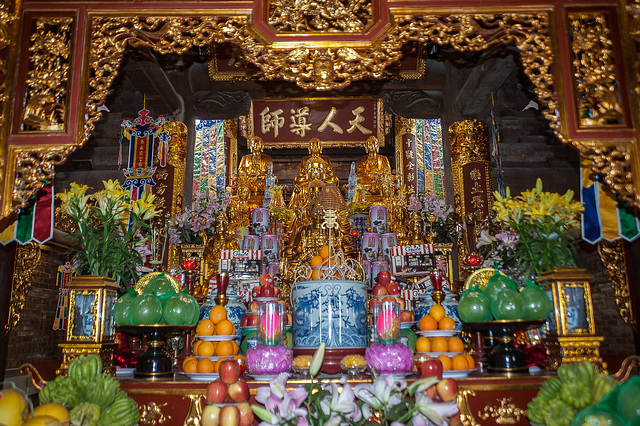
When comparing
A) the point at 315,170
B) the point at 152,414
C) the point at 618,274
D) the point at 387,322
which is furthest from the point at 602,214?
the point at 315,170

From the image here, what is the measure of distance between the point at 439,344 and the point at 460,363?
0.41ft

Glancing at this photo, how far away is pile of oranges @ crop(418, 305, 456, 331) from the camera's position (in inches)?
87.9

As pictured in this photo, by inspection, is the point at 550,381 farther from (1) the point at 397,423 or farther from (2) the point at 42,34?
(2) the point at 42,34

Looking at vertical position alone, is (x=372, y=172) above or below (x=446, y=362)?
above

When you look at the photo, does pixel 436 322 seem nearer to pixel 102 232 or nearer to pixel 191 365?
pixel 191 365

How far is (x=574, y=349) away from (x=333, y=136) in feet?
15.0

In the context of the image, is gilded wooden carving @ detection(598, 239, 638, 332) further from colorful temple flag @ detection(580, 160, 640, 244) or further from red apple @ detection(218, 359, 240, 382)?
red apple @ detection(218, 359, 240, 382)

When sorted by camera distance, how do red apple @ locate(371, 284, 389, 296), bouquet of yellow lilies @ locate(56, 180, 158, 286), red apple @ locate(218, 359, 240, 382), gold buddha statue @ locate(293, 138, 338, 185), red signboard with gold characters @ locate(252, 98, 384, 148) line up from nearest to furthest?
red apple @ locate(218, 359, 240, 382), bouquet of yellow lilies @ locate(56, 180, 158, 286), red apple @ locate(371, 284, 389, 296), gold buddha statue @ locate(293, 138, 338, 185), red signboard with gold characters @ locate(252, 98, 384, 148)

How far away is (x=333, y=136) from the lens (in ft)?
20.9

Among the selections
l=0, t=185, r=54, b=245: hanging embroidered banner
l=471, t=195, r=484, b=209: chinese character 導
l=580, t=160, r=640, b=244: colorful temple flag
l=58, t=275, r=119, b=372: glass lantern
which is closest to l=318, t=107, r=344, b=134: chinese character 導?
l=471, t=195, r=484, b=209: chinese character 導

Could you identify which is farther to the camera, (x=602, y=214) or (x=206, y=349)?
(x=602, y=214)

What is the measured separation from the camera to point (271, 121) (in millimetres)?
6438

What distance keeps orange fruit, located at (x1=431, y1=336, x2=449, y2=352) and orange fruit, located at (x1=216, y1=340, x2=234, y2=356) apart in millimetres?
896

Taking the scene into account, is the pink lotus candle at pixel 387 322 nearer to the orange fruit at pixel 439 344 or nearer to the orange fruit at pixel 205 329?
the orange fruit at pixel 439 344
